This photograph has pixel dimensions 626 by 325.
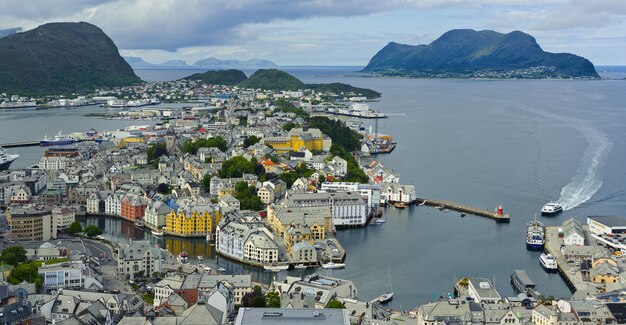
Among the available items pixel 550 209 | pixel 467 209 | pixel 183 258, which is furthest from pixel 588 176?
pixel 183 258

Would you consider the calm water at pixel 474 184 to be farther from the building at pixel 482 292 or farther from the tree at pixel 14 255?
the tree at pixel 14 255

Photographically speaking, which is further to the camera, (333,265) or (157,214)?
(157,214)

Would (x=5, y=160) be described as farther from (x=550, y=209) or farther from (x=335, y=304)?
(x=335, y=304)

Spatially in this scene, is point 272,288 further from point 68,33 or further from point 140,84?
point 68,33

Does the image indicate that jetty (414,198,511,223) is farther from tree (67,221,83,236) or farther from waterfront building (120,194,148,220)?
tree (67,221,83,236)

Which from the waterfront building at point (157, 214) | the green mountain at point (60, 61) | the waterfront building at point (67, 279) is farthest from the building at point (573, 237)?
the green mountain at point (60, 61)

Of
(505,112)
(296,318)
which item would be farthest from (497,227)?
(505,112)
